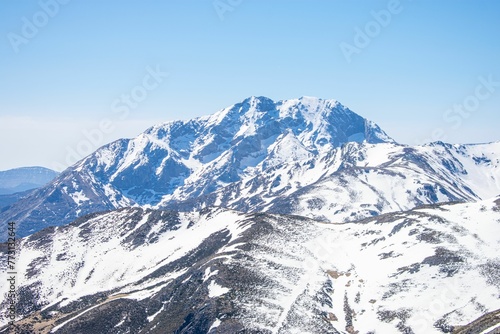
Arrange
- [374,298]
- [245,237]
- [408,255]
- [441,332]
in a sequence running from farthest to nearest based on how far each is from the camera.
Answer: [245,237] → [408,255] → [374,298] → [441,332]

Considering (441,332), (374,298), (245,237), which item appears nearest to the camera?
(441,332)

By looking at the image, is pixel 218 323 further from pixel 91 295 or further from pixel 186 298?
pixel 91 295

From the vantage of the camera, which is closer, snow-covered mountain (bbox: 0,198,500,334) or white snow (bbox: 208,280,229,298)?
snow-covered mountain (bbox: 0,198,500,334)

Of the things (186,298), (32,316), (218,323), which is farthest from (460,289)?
(32,316)

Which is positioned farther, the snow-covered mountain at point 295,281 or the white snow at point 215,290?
the white snow at point 215,290

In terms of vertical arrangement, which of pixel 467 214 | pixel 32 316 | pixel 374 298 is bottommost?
pixel 467 214

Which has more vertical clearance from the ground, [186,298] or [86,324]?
[86,324]

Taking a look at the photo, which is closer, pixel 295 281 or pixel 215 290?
pixel 215 290

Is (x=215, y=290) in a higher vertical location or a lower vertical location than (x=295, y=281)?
higher
